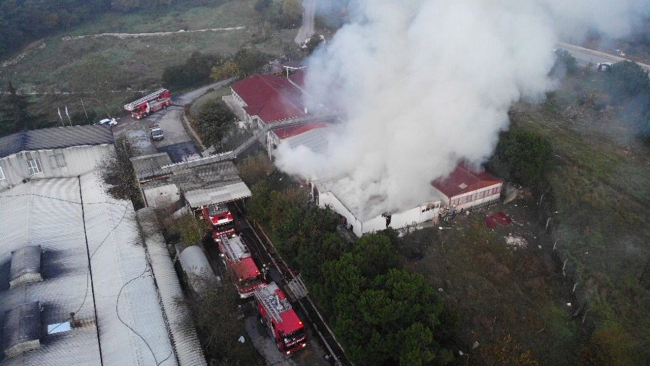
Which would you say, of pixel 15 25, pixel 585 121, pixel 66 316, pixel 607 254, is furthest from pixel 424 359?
pixel 15 25

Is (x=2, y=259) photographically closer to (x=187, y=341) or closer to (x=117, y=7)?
(x=187, y=341)

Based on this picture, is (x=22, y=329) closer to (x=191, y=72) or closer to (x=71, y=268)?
(x=71, y=268)

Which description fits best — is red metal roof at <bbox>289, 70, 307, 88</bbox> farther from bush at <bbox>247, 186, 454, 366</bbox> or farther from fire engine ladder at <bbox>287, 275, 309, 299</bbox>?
fire engine ladder at <bbox>287, 275, 309, 299</bbox>

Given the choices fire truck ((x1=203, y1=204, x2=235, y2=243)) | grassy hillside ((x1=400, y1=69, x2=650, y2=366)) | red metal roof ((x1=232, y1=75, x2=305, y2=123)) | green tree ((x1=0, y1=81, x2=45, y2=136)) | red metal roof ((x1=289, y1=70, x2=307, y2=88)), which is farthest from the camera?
green tree ((x1=0, y1=81, x2=45, y2=136))

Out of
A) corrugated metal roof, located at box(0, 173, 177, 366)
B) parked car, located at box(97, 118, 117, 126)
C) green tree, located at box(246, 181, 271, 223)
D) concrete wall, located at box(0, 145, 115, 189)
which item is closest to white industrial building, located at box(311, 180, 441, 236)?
green tree, located at box(246, 181, 271, 223)

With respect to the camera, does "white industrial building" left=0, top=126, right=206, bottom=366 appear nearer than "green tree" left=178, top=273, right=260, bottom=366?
Yes

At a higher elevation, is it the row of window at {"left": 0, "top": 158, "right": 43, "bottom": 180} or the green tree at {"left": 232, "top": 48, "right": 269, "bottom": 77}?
the green tree at {"left": 232, "top": 48, "right": 269, "bottom": 77}
